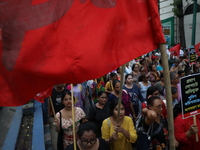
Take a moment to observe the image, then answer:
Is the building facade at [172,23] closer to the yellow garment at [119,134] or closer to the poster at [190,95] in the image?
the poster at [190,95]

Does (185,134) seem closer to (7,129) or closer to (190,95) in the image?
(190,95)

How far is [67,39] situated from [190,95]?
165 centimetres

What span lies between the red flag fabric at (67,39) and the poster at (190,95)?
3.02 ft

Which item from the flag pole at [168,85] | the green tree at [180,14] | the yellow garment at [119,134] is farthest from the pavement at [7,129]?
the green tree at [180,14]

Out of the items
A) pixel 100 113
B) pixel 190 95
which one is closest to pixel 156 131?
pixel 190 95

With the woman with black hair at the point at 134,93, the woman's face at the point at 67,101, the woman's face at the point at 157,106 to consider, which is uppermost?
the woman with black hair at the point at 134,93

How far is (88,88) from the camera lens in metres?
5.40

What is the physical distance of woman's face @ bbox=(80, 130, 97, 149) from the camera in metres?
2.40

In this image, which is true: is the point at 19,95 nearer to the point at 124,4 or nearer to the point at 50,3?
the point at 50,3

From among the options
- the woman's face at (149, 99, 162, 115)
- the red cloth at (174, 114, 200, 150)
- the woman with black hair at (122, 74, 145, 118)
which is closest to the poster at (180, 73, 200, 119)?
the red cloth at (174, 114, 200, 150)

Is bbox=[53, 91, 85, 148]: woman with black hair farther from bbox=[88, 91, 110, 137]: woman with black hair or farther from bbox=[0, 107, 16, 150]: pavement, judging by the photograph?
bbox=[0, 107, 16, 150]: pavement

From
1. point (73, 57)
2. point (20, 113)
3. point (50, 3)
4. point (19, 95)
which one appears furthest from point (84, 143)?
point (20, 113)

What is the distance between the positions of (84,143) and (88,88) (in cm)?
303

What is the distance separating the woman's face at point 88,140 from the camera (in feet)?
7.88
